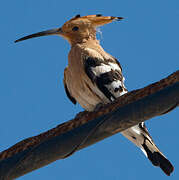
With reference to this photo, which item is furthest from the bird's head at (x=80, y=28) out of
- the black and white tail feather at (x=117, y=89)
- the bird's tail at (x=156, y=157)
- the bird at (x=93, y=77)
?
the bird's tail at (x=156, y=157)

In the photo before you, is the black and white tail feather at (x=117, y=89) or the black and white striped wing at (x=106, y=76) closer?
the black and white tail feather at (x=117, y=89)

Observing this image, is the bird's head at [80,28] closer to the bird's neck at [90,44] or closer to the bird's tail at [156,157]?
the bird's neck at [90,44]

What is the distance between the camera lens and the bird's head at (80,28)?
477cm

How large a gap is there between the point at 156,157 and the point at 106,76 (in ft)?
3.01

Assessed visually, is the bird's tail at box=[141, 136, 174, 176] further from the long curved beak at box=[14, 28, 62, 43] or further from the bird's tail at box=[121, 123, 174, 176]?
the long curved beak at box=[14, 28, 62, 43]

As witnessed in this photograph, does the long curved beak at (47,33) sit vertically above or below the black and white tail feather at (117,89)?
above

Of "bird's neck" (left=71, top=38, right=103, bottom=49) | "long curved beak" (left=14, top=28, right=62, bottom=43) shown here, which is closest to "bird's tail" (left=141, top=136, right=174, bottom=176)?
"bird's neck" (left=71, top=38, right=103, bottom=49)

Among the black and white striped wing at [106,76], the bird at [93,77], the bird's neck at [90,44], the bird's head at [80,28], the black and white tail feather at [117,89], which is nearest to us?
the black and white tail feather at [117,89]

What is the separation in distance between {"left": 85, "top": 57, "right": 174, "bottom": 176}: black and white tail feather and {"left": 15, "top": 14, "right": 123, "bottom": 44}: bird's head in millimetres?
516

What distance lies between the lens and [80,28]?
4.81 metres

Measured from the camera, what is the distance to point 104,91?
3.95 metres

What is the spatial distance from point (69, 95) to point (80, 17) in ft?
2.84

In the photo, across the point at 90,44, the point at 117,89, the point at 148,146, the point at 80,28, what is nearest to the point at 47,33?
the point at 80,28

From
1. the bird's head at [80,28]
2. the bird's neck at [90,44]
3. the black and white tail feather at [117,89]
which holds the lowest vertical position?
the black and white tail feather at [117,89]
